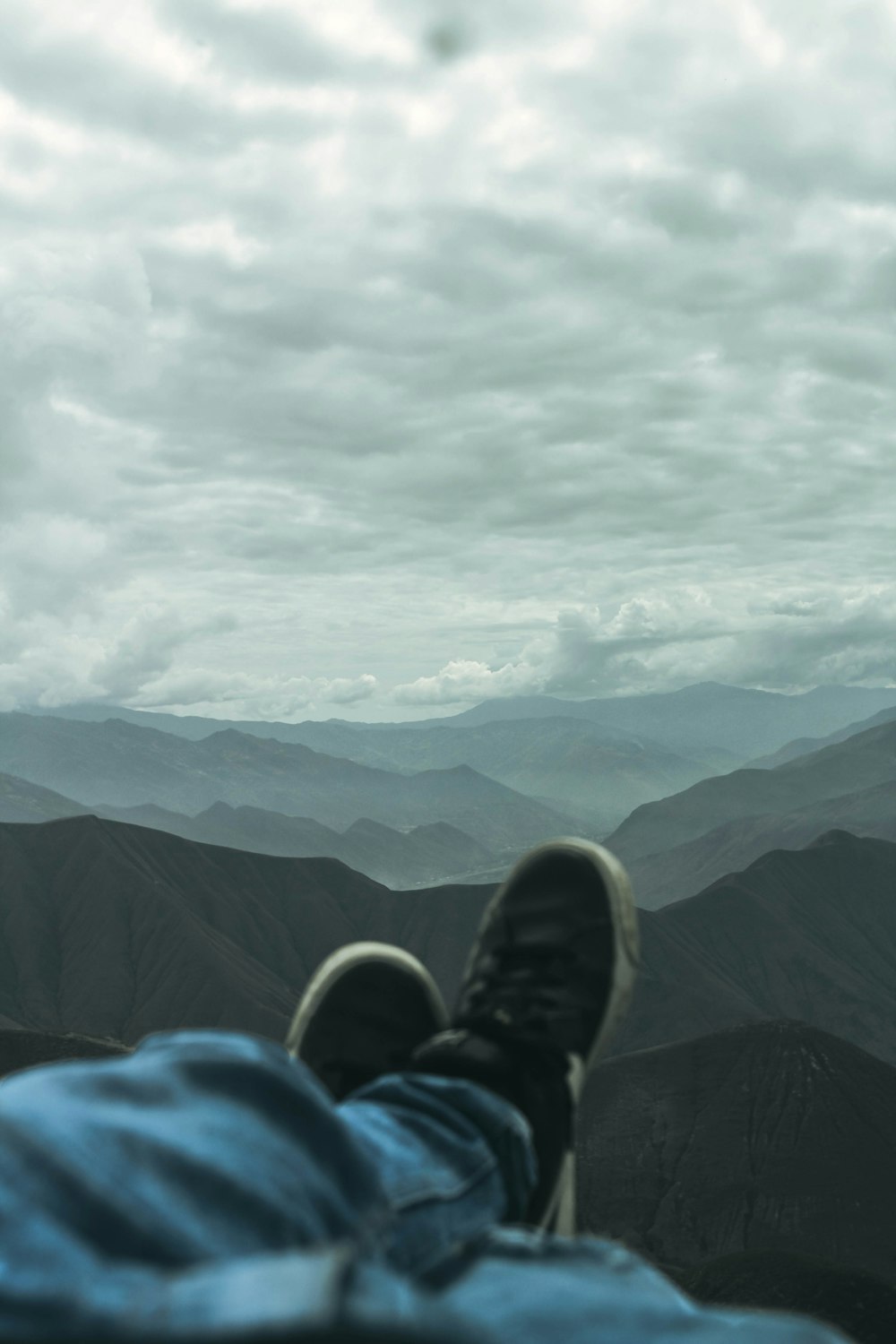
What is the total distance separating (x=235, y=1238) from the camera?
5.23 ft

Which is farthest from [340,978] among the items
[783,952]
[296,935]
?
[783,952]

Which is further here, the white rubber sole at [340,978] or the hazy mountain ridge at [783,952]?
the hazy mountain ridge at [783,952]

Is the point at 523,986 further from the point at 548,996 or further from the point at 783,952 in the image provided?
the point at 783,952

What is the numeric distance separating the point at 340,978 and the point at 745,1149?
64.0 metres

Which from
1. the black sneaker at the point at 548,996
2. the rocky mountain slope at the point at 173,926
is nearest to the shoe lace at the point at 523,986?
the black sneaker at the point at 548,996

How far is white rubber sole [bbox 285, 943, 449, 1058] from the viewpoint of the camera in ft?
13.5

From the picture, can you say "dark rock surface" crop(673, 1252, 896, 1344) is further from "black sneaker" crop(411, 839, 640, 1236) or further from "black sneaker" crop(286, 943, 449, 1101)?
"black sneaker" crop(286, 943, 449, 1101)

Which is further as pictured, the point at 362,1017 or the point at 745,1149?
the point at 745,1149

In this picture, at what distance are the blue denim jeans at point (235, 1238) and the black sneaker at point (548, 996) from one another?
4.40 ft

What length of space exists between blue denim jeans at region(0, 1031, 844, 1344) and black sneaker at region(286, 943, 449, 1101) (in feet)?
6.48

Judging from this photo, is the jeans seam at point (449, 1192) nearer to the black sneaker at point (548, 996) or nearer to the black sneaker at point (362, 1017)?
the black sneaker at point (548, 996)

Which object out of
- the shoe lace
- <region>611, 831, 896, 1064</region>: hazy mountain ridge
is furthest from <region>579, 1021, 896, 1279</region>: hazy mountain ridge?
the shoe lace

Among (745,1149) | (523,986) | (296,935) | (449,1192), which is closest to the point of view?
(449,1192)

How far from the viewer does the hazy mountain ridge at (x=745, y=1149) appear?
5412 cm
